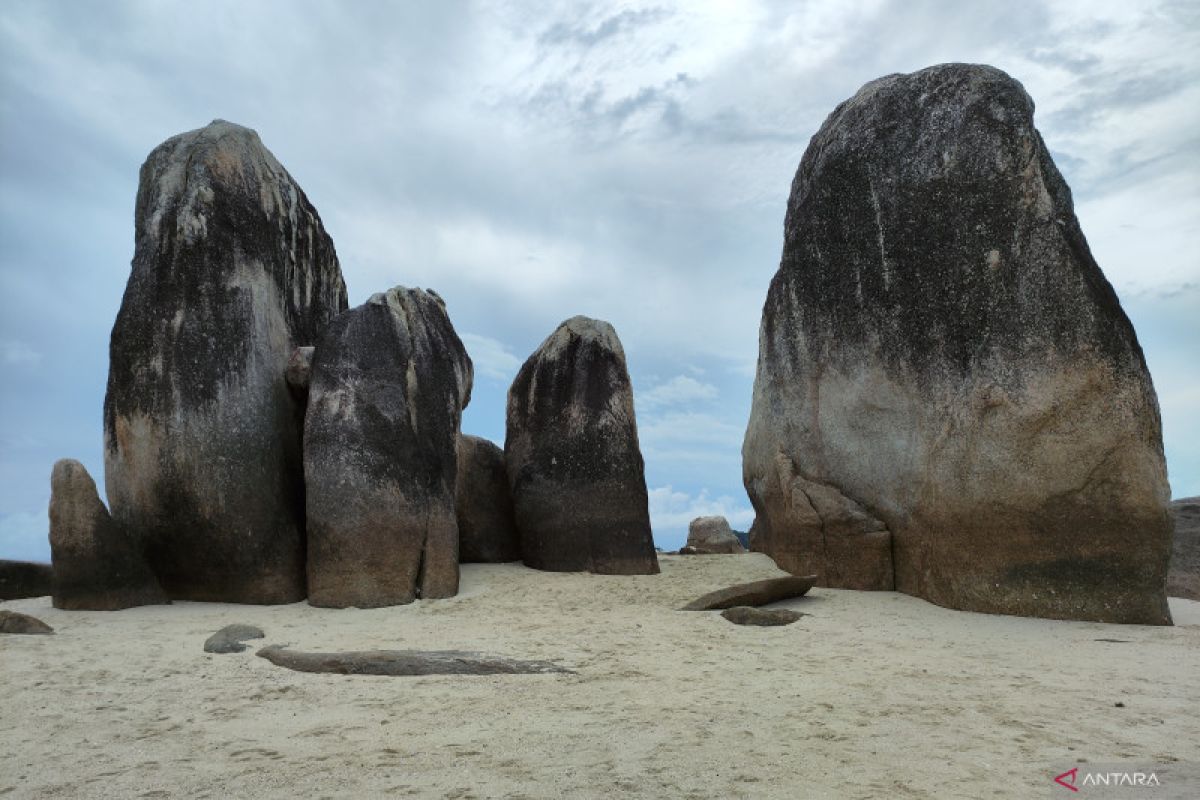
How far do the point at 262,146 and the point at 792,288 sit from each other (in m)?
5.18

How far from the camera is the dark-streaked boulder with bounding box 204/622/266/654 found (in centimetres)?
554

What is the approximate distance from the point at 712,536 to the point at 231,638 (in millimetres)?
10366

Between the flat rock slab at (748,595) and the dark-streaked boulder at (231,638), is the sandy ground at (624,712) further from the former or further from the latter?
the flat rock slab at (748,595)

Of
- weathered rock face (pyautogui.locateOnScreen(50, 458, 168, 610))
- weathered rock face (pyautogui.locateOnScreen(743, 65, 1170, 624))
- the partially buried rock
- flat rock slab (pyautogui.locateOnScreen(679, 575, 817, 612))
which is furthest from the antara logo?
weathered rock face (pyautogui.locateOnScreen(50, 458, 168, 610))

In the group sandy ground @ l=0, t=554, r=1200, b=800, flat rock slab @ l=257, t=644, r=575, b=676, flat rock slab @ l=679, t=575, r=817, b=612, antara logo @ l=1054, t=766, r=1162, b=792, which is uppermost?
flat rock slab @ l=679, t=575, r=817, b=612

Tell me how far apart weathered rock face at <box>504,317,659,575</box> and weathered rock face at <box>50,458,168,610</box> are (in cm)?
390

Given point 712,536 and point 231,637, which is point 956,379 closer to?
point 231,637

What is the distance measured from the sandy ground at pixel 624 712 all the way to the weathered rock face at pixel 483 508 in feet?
11.7

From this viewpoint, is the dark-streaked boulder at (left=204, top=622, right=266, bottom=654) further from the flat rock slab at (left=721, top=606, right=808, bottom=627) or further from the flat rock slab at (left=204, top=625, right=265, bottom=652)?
the flat rock slab at (left=721, top=606, right=808, bottom=627)

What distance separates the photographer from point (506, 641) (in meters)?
5.61

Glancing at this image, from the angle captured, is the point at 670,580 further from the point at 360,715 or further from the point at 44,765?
the point at 44,765

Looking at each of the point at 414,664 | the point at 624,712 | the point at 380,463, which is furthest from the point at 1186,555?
the point at 414,664

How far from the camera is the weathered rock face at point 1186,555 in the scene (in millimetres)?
8914

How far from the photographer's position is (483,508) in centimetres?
1021
